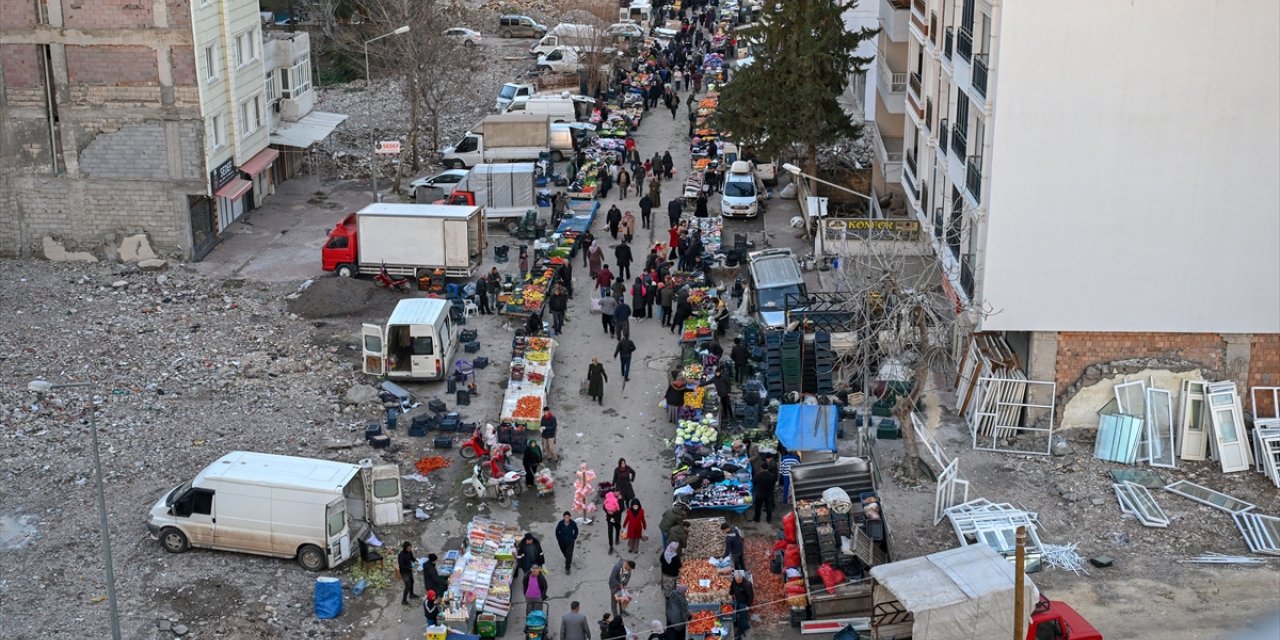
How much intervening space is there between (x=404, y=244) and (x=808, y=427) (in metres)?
15.3

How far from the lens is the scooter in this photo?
2842 centimetres

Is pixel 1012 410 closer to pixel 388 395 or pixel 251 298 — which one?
pixel 388 395

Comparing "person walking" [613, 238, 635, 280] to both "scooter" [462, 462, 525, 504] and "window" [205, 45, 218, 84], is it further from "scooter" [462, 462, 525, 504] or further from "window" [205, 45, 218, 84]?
"scooter" [462, 462, 525, 504]

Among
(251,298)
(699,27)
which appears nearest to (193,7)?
(251,298)

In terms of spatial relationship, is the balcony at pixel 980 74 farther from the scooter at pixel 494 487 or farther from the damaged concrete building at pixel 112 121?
the damaged concrete building at pixel 112 121

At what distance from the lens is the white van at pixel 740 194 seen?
46.3m

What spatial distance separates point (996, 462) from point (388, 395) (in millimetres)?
12981

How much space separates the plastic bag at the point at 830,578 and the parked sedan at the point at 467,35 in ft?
163

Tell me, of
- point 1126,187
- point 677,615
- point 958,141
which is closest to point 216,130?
point 958,141

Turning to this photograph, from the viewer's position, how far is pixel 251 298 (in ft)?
129

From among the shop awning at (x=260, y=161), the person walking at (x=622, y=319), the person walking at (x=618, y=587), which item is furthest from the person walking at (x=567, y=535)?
the shop awning at (x=260, y=161)

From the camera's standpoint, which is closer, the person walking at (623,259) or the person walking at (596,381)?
the person walking at (596,381)

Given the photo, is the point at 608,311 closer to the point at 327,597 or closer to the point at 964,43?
the point at 964,43

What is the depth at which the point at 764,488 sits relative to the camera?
2739 cm
